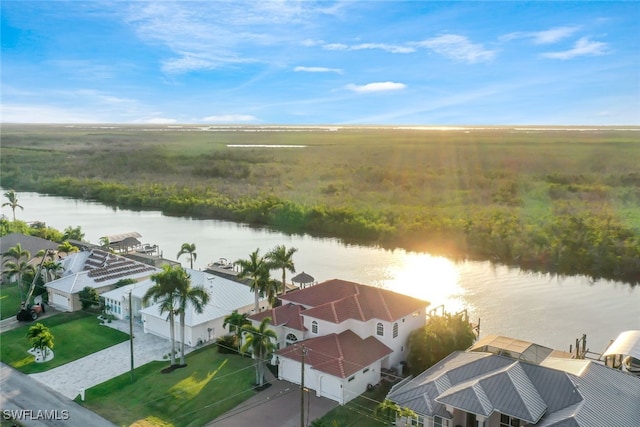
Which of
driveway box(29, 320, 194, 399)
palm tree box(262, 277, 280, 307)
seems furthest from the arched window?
driveway box(29, 320, 194, 399)

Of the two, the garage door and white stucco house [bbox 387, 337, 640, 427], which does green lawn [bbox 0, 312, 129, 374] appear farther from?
white stucco house [bbox 387, 337, 640, 427]

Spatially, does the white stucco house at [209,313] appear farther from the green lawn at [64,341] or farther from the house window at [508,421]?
the house window at [508,421]

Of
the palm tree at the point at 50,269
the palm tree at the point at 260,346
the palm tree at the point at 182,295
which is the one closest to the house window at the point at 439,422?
the palm tree at the point at 260,346

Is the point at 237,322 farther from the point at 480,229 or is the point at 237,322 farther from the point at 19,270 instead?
the point at 480,229

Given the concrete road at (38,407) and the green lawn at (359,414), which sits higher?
the green lawn at (359,414)

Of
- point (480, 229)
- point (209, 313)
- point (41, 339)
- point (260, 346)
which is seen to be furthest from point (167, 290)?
point (480, 229)

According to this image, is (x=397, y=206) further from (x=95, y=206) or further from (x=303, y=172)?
(x=95, y=206)

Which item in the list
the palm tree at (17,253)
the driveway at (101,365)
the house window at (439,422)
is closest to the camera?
the house window at (439,422)
